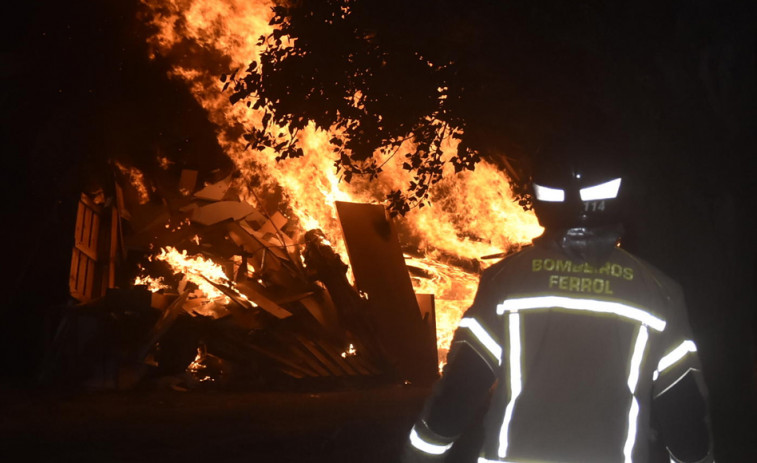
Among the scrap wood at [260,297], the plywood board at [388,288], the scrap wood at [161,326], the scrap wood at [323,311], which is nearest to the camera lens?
the scrap wood at [161,326]

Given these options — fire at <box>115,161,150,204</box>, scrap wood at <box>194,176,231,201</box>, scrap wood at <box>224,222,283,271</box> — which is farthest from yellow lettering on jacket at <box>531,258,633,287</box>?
fire at <box>115,161,150,204</box>

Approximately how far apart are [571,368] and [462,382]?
0.33m

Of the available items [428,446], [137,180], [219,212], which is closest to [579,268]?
[428,446]

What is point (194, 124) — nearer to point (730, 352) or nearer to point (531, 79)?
point (531, 79)

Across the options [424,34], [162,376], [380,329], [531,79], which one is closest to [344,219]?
[380,329]

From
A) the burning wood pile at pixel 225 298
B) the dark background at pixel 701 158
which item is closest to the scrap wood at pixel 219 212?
the burning wood pile at pixel 225 298

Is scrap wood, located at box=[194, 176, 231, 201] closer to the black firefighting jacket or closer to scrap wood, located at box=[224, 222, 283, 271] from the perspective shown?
scrap wood, located at box=[224, 222, 283, 271]

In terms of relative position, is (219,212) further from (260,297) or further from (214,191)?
(260,297)

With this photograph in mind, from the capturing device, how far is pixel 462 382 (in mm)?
2590

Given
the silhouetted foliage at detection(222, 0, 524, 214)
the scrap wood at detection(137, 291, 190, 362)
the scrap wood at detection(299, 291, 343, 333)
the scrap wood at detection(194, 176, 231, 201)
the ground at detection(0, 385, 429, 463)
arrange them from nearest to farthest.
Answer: the ground at detection(0, 385, 429, 463), the silhouetted foliage at detection(222, 0, 524, 214), the scrap wood at detection(137, 291, 190, 362), the scrap wood at detection(299, 291, 343, 333), the scrap wood at detection(194, 176, 231, 201)

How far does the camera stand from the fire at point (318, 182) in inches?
602

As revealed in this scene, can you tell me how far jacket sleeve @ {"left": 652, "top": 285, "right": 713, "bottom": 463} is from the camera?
100 inches

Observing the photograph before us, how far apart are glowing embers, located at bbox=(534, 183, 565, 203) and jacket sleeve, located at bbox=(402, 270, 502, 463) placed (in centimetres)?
35

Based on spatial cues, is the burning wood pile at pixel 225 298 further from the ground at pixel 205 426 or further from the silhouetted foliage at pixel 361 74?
the silhouetted foliage at pixel 361 74
